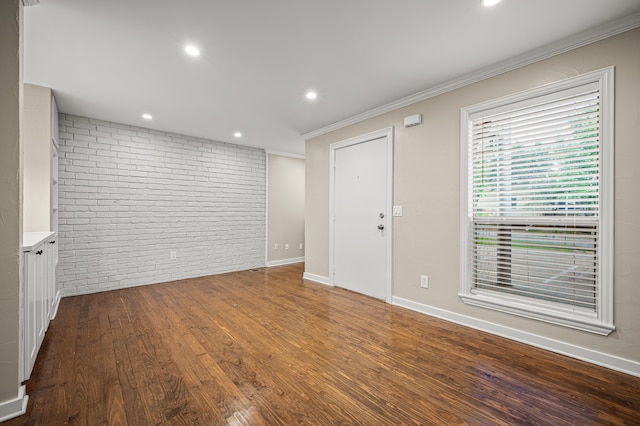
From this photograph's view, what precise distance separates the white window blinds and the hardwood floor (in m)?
0.56

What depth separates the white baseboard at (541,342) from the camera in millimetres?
1962

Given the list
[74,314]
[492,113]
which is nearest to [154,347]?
[74,314]

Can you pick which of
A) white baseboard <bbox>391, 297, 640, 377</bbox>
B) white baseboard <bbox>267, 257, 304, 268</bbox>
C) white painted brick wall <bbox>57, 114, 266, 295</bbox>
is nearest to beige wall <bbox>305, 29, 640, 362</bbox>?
white baseboard <bbox>391, 297, 640, 377</bbox>

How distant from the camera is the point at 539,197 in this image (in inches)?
91.8

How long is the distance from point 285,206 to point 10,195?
462cm

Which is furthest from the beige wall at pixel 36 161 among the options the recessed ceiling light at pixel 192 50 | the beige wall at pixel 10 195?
the recessed ceiling light at pixel 192 50

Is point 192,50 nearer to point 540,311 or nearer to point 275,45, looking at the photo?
point 275,45

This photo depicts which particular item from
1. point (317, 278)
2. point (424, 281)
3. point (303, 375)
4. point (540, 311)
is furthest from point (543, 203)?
point (317, 278)

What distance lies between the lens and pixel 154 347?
91.6 inches

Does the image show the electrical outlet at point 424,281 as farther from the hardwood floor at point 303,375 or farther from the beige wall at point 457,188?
the hardwood floor at point 303,375

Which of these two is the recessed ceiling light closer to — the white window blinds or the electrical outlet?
the white window blinds

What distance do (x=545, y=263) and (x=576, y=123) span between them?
1111 millimetres

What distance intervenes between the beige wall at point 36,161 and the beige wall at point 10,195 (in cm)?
161

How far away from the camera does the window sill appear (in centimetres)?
206
